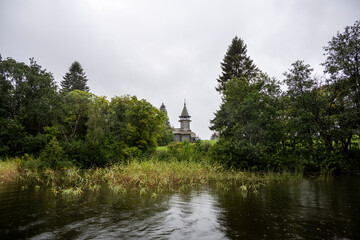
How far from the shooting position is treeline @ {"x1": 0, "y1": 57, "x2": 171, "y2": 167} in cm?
2295

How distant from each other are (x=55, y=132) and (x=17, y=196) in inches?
679

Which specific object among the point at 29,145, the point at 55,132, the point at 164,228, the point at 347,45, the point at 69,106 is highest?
the point at 347,45

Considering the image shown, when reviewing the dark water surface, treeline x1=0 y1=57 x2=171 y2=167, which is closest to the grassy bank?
the dark water surface

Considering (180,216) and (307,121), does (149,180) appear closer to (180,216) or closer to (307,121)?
(180,216)

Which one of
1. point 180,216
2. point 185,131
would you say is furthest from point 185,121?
point 180,216

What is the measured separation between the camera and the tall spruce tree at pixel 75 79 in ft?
164

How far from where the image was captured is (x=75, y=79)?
50.4m

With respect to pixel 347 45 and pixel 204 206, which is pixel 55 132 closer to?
pixel 204 206

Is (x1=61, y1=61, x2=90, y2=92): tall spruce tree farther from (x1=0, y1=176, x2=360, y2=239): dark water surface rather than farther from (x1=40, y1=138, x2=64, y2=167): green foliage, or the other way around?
(x1=0, y1=176, x2=360, y2=239): dark water surface

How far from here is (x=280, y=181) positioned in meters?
12.6

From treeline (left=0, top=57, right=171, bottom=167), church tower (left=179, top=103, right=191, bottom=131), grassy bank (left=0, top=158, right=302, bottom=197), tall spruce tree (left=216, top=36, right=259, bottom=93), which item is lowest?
grassy bank (left=0, top=158, right=302, bottom=197)

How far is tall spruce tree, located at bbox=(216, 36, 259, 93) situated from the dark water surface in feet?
88.2

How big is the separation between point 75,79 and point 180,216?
52453mm

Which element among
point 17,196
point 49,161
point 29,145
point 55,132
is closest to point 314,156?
point 17,196
